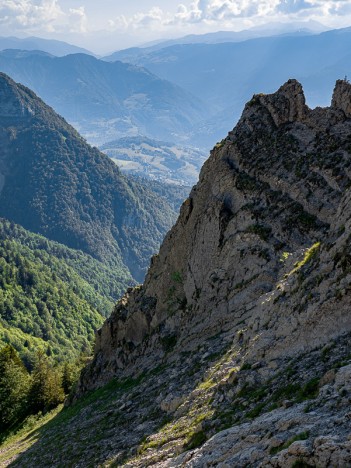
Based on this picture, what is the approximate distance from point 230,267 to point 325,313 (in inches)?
604

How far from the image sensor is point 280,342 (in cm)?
2256

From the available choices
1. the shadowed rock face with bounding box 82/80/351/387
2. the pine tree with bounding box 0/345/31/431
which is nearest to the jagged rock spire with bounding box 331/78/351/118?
the shadowed rock face with bounding box 82/80/351/387

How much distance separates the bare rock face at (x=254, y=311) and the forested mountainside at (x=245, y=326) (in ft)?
0.30

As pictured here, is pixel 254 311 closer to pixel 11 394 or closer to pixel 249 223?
pixel 249 223

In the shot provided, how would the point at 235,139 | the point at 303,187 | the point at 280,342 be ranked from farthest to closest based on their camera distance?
1. the point at 235,139
2. the point at 303,187
3. the point at 280,342

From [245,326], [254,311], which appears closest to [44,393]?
[245,326]

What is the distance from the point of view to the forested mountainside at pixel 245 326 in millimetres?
16688

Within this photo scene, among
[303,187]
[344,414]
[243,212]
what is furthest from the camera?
[243,212]

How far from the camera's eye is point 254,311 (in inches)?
1146

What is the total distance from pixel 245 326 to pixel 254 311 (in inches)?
48.6

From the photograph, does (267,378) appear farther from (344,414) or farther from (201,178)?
(201,178)

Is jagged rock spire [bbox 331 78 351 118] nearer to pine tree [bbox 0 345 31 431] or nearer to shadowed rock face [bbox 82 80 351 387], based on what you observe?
shadowed rock face [bbox 82 80 351 387]

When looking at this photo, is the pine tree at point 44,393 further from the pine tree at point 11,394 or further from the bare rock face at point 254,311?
the bare rock face at point 254,311

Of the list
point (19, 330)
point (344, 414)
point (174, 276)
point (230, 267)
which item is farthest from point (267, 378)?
point (19, 330)
